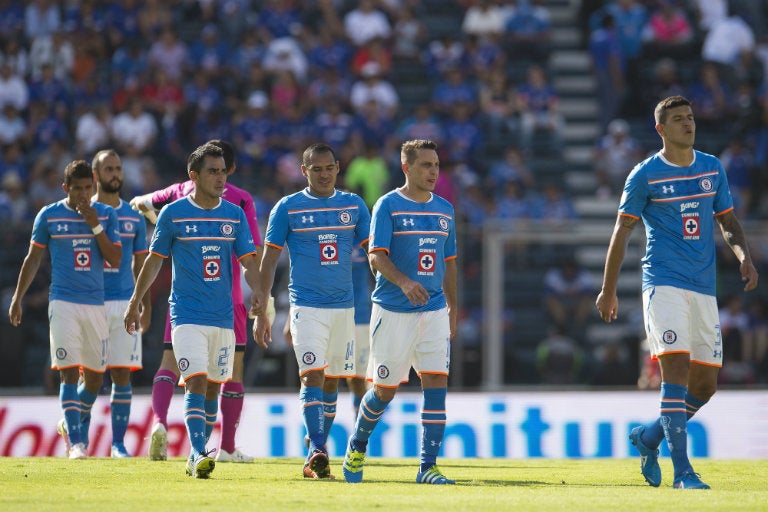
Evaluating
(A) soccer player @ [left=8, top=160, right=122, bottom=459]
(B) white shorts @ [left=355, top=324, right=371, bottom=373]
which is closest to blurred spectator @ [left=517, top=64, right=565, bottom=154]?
(B) white shorts @ [left=355, top=324, right=371, bottom=373]

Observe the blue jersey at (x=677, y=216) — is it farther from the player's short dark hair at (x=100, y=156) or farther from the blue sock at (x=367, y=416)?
the player's short dark hair at (x=100, y=156)

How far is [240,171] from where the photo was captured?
22.4 meters

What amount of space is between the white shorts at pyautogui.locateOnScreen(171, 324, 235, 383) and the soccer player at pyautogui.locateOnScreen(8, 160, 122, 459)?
241 centimetres

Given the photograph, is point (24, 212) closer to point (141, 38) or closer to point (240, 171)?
point (240, 171)

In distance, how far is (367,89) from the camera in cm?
2370

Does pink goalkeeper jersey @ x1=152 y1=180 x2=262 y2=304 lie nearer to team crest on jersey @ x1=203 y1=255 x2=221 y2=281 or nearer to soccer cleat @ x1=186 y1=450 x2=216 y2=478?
team crest on jersey @ x1=203 y1=255 x2=221 y2=281

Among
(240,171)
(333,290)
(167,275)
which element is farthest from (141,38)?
(333,290)

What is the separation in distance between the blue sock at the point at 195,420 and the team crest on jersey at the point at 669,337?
3.59 meters

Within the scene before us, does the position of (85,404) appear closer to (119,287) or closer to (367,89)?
(119,287)

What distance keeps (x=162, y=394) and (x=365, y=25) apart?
13.6 m

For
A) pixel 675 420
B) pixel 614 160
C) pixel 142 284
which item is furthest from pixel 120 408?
pixel 614 160

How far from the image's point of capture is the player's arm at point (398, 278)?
993cm

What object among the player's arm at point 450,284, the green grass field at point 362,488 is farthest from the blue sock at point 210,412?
the player's arm at point 450,284

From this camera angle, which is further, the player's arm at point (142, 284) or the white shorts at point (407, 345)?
the player's arm at point (142, 284)
